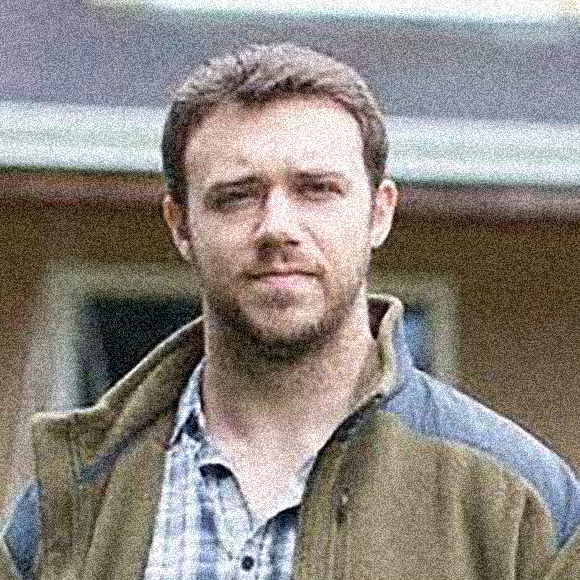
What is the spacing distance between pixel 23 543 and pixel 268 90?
0.69 m

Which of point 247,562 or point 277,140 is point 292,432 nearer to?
point 247,562

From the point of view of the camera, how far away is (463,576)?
245cm

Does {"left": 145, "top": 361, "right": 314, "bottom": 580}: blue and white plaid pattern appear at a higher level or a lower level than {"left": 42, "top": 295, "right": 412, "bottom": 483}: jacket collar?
lower

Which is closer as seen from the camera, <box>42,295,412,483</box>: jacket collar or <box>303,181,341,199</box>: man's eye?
<box>303,181,341,199</box>: man's eye

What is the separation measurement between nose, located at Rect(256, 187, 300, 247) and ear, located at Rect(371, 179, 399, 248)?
147 mm

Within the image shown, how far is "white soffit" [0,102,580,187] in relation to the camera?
5637 millimetres

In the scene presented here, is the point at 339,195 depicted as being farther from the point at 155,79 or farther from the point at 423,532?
the point at 155,79

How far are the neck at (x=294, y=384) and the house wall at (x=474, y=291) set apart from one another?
3.48 m

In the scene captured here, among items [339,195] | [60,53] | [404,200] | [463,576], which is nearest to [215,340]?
[339,195]

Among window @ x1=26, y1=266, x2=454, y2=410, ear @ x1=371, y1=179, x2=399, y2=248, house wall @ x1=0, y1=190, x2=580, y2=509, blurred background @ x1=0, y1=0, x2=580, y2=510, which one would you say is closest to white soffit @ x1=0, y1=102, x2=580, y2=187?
blurred background @ x1=0, y1=0, x2=580, y2=510

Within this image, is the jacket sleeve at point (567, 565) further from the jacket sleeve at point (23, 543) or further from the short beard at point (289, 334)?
the jacket sleeve at point (23, 543)

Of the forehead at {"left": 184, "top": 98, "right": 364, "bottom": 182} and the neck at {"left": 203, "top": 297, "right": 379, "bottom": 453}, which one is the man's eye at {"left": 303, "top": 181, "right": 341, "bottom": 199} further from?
the neck at {"left": 203, "top": 297, "right": 379, "bottom": 453}

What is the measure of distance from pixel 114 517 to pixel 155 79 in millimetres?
3506

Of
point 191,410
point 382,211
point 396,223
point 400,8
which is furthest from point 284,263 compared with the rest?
point 400,8
